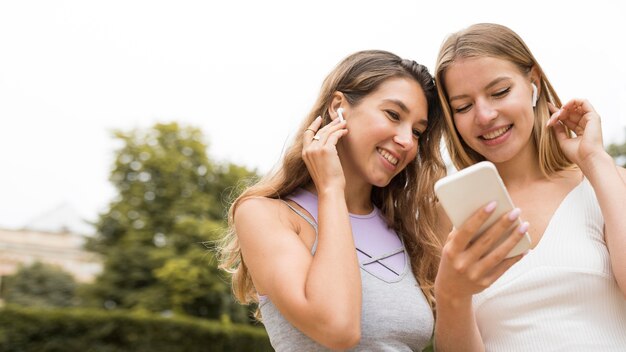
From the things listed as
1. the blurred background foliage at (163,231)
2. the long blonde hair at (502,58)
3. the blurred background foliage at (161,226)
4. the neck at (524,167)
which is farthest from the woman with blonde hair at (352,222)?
the blurred background foliage at (161,226)

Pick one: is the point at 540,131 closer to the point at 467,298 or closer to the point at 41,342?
the point at 467,298

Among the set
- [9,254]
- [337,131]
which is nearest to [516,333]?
[337,131]

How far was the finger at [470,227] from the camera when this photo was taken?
6.44ft

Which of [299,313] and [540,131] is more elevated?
[540,131]

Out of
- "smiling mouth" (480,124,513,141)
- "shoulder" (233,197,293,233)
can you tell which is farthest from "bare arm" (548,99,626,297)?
"shoulder" (233,197,293,233)

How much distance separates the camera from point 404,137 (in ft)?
9.44

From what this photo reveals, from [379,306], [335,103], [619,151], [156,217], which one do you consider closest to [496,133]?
[335,103]

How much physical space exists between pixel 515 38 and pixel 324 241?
1393 millimetres

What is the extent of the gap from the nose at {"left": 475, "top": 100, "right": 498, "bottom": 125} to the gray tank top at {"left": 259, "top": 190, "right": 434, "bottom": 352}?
69 centimetres

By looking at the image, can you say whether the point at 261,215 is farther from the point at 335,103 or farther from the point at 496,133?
the point at 496,133

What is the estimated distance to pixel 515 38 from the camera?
3.05 m

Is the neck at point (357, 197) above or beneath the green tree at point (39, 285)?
above

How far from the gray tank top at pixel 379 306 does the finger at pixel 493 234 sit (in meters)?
0.67

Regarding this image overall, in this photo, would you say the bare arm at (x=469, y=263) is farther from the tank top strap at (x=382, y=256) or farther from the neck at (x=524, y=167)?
the neck at (x=524, y=167)
